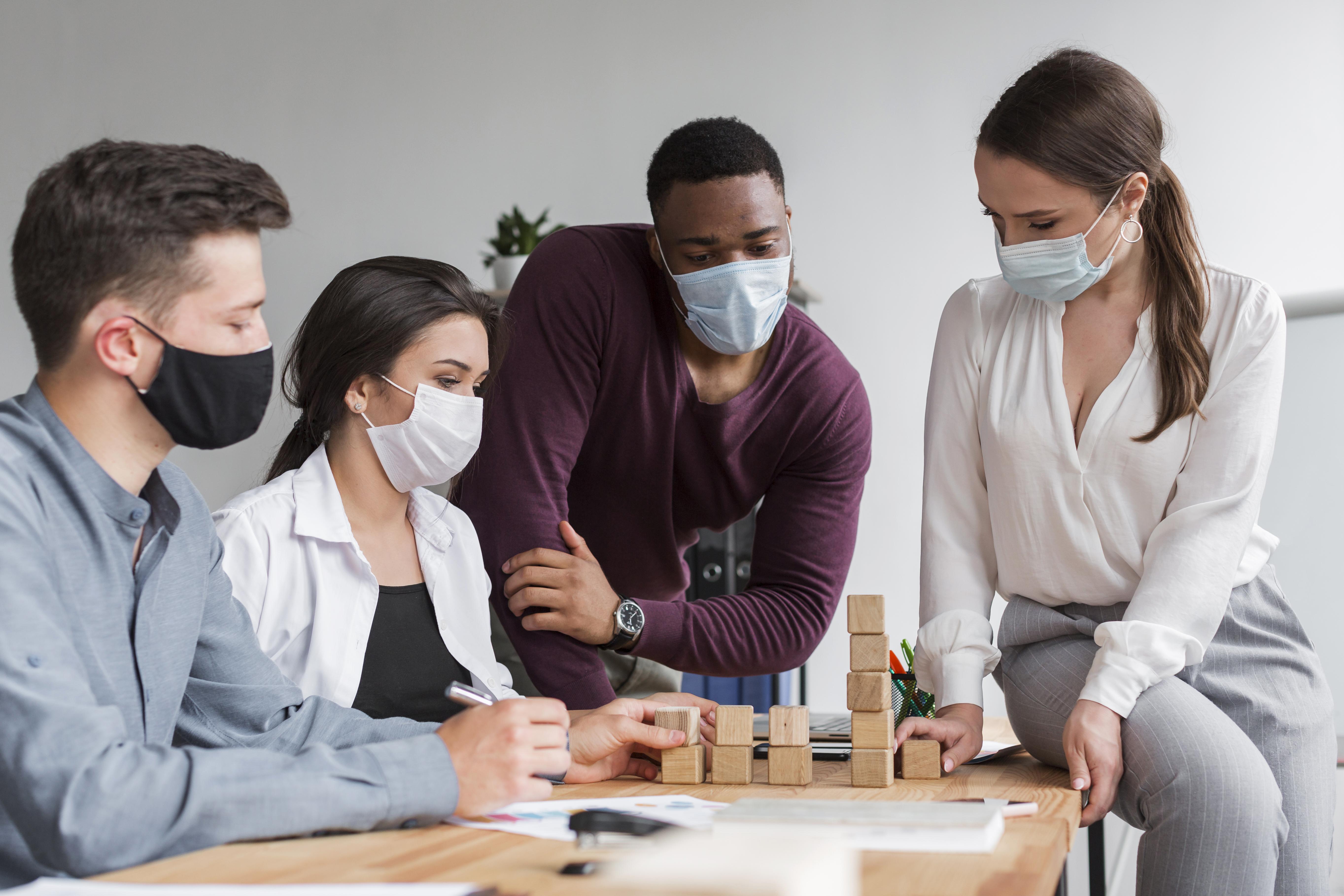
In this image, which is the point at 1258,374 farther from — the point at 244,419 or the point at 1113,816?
the point at 1113,816

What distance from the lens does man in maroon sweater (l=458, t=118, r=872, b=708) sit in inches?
62.4

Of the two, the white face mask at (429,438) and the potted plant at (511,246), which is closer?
the white face mask at (429,438)

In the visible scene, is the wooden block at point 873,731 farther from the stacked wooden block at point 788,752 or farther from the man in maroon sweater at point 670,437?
the man in maroon sweater at point 670,437

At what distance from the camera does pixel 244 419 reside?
1008mm

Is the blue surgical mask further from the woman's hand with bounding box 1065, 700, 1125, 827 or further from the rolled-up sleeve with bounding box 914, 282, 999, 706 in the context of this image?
the woman's hand with bounding box 1065, 700, 1125, 827

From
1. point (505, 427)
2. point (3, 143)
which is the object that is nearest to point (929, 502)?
point (505, 427)

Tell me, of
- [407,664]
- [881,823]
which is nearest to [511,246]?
[407,664]

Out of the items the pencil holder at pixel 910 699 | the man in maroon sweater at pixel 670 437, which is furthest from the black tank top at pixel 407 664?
the pencil holder at pixel 910 699

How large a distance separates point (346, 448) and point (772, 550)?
0.74m

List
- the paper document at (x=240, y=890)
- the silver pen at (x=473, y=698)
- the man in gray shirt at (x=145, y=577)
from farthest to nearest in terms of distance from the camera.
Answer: the silver pen at (x=473, y=698) < the man in gray shirt at (x=145, y=577) < the paper document at (x=240, y=890)

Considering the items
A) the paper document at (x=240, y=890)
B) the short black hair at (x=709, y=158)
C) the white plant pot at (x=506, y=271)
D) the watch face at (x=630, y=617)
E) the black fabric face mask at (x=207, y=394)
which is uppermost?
the short black hair at (x=709, y=158)

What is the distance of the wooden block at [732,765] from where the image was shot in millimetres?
1173

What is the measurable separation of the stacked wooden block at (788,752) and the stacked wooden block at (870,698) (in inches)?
2.0

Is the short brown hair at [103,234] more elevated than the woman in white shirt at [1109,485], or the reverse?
the short brown hair at [103,234]
